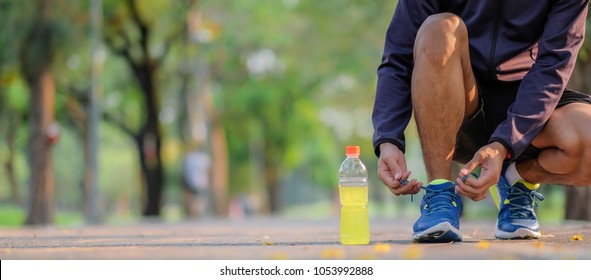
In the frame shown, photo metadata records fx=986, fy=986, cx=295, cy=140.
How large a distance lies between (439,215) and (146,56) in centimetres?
2452

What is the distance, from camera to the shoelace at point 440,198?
16.1ft

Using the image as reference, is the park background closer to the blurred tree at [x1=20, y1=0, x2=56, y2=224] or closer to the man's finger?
the blurred tree at [x1=20, y1=0, x2=56, y2=224]

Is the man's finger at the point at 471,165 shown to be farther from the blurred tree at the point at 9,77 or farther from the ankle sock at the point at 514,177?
the blurred tree at the point at 9,77

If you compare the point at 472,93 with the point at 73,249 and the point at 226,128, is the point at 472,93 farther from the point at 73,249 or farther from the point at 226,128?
the point at 226,128

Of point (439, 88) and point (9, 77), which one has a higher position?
point (9, 77)

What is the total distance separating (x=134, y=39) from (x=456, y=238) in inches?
987

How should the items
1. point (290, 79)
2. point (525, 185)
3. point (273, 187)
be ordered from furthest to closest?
point (273, 187)
point (290, 79)
point (525, 185)

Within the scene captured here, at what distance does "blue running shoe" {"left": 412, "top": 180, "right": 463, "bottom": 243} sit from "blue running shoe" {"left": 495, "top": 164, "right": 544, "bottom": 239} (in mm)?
509

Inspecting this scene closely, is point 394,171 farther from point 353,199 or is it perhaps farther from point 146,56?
point 146,56

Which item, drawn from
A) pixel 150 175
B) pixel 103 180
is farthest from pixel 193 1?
pixel 103 180

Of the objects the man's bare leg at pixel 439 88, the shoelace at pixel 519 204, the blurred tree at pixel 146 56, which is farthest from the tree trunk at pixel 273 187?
the man's bare leg at pixel 439 88

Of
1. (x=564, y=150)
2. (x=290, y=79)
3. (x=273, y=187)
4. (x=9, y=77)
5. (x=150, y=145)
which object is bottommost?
(x=564, y=150)

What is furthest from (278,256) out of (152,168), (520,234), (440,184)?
(152,168)

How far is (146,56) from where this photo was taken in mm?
28734
